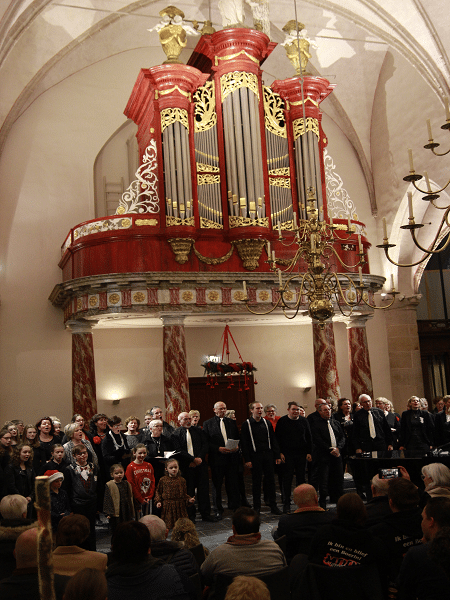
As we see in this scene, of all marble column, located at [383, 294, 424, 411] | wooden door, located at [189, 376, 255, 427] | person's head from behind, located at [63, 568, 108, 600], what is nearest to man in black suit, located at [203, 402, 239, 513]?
wooden door, located at [189, 376, 255, 427]

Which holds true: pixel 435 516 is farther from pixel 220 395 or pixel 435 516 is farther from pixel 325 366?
pixel 220 395

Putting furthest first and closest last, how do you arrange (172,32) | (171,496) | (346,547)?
(172,32), (171,496), (346,547)

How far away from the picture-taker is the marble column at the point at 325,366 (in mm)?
12562

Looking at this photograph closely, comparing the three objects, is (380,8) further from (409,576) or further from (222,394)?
(409,576)

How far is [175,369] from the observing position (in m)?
11.7

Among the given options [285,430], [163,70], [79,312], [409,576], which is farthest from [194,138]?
[409,576]

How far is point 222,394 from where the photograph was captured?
14797 millimetres

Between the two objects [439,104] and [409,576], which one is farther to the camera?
[439,104]

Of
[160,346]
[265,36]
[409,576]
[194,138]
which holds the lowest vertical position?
[409,576]

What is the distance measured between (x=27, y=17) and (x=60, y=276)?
5257mm

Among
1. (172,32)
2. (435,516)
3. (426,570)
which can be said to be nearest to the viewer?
(426,570)

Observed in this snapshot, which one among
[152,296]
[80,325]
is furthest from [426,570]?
[80,325]

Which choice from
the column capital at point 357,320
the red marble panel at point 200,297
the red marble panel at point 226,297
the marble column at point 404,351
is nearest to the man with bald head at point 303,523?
the red marble panel at point 200,297

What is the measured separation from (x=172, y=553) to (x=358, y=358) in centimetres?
1045
